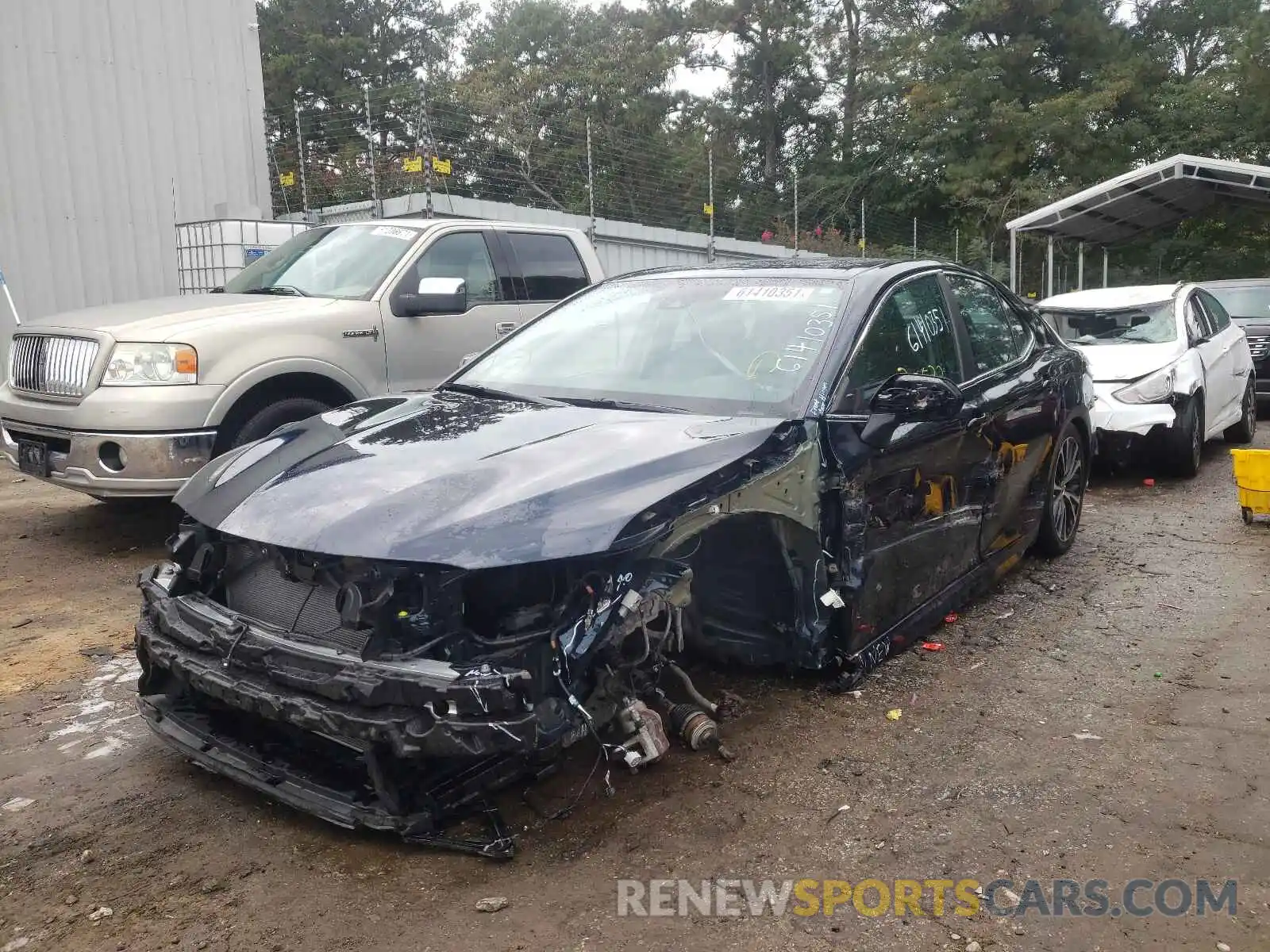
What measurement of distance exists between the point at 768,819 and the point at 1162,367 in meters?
6.08

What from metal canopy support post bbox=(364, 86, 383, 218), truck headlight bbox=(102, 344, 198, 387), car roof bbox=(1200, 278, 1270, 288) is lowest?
truck headlight bbox=(102, 344, 198, 387)

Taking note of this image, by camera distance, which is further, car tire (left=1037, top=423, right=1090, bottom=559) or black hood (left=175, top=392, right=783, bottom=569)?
car tire (left=1037, top=423, right=1090, bottom=559)

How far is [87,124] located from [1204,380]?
11.1 meters

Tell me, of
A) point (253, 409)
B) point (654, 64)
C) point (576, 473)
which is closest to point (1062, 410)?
point (576, 473)

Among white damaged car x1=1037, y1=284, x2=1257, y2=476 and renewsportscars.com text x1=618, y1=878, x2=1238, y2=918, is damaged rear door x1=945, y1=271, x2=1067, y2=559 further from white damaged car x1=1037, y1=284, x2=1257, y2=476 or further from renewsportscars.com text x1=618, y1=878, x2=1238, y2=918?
white damaged car x1=1037, y1=284, x2=1257, y2=476

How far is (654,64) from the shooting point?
3541cm

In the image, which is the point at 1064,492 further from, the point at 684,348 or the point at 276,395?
the point at 276,395

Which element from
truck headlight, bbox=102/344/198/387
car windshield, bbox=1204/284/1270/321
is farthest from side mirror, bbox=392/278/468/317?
car windshield, bbox=1204/284/1270/321

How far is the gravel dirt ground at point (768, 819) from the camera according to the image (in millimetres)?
2404

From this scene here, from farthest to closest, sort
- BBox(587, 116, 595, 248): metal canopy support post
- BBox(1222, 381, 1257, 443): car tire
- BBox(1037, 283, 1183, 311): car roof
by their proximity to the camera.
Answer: BBox(587, 116, 595, 248): metal canopy support post → BBox(1222, 381, 1257, 443): car tire → BBox(1037, 283, 1183, 311): car roof

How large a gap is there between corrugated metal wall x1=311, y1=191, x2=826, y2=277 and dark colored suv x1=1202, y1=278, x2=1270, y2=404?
4.91m

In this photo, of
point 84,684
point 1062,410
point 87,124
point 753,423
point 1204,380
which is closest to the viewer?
point 753,423

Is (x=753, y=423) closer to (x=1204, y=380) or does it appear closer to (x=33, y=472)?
(x=33, y=472)

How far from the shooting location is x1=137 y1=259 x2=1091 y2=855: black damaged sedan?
2541 millimetres
